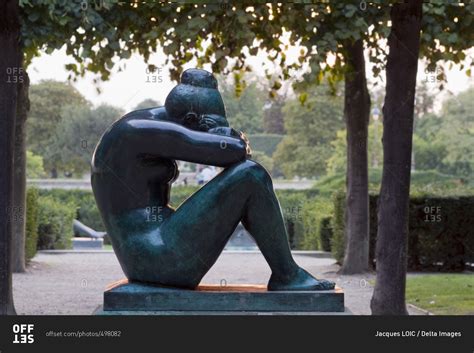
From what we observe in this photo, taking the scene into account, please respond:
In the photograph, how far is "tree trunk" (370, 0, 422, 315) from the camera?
970 cm

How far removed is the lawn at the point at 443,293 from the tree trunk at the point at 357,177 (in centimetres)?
103

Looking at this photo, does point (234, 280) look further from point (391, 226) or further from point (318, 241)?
point (318, 241)

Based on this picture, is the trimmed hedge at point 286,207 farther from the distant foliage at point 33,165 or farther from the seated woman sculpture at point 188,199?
the seated woman sculpture at point 188,199

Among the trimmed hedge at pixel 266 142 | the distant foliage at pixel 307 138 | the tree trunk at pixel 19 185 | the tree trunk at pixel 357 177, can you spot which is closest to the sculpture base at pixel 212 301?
the tree trunk at pixel 19 185

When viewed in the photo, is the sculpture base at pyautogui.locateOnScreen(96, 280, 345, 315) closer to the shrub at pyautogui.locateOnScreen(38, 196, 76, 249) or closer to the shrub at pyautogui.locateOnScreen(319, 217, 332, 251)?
the shrub at pyautogui.locateOnScreen(319, 217, 332, 251)

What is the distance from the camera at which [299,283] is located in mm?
7051

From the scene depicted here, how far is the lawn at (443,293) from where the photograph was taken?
1189 centimetres

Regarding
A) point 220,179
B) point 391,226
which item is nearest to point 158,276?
point 220,179

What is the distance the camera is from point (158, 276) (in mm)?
6984
